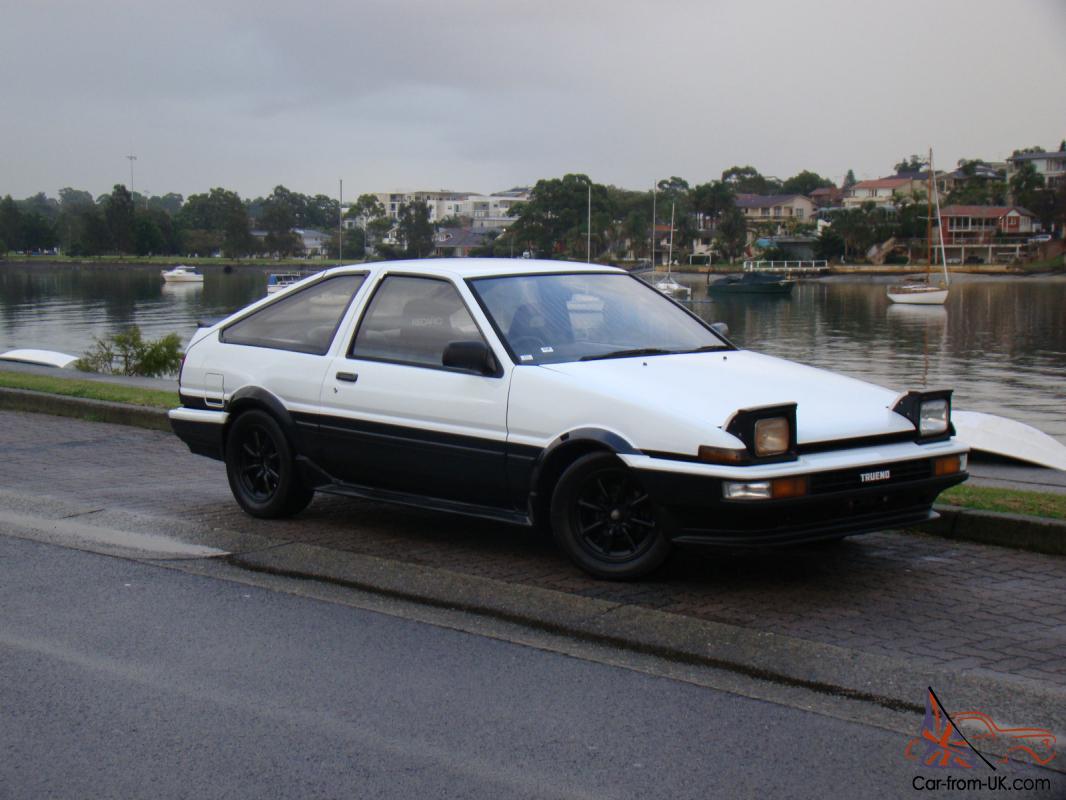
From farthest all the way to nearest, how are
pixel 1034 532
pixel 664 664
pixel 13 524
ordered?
1. pixel 13 524
2. pixel 1034 532
3. pixel 664 664

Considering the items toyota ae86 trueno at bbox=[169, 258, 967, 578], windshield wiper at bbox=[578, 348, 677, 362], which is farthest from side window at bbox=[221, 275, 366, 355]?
windshield wiper at bbox=[578, 348, 677, 362]

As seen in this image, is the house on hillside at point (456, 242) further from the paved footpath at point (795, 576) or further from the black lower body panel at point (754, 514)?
the black lower body panel at point (754, 514)

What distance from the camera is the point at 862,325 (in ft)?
227

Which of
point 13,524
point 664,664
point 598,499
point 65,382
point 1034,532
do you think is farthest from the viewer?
point 65,382

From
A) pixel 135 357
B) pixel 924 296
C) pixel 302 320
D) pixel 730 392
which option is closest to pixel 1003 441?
pixel 730 392

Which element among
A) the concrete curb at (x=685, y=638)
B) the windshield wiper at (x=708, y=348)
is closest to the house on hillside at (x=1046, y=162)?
the windshield wiper at (x=708, y=348)

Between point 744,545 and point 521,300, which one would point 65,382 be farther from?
point 744,545

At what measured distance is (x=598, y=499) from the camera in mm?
6168

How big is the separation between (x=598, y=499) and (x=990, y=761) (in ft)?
8.13

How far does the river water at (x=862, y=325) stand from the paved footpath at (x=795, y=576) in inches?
731

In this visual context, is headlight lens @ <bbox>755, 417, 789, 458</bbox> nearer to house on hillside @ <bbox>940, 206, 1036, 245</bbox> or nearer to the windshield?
the windshield

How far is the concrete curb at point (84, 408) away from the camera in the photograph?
11953 millimetres

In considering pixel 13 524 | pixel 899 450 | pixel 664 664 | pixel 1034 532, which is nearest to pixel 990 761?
pixel 664 664

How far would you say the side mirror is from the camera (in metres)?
6.49
